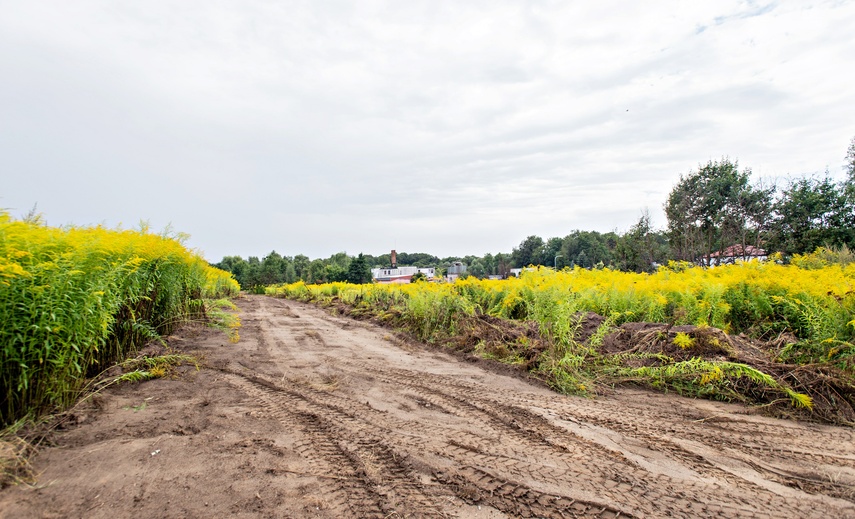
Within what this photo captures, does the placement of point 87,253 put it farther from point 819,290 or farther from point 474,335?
point 819,290

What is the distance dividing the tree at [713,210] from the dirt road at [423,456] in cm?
2425

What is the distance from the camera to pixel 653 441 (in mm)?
3049

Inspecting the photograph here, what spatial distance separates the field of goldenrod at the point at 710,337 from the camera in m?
3.99

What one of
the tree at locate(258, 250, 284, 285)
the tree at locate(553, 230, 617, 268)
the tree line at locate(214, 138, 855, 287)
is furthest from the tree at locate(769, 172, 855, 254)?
the tree at locate(258, 250, 284, 285)

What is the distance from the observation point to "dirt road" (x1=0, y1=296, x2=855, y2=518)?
2.17 metres

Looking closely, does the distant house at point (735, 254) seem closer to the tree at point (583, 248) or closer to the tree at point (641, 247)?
the tree at point (641, 247)

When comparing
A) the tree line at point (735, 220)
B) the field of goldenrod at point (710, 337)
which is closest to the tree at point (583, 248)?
the tree line at point (735, 220)

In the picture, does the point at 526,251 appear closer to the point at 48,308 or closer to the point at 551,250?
the point at 551,250

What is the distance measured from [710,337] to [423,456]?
4063 mm

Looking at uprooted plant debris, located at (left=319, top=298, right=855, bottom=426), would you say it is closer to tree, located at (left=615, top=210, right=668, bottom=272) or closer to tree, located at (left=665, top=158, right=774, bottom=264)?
tree, located at (left=665, top=158, right=774, bottom=264)

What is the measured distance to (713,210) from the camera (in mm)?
25156

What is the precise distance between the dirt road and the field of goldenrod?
0.42 metres

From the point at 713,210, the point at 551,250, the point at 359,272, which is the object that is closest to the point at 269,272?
the point at 359,272

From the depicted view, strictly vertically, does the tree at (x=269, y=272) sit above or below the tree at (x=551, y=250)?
below
